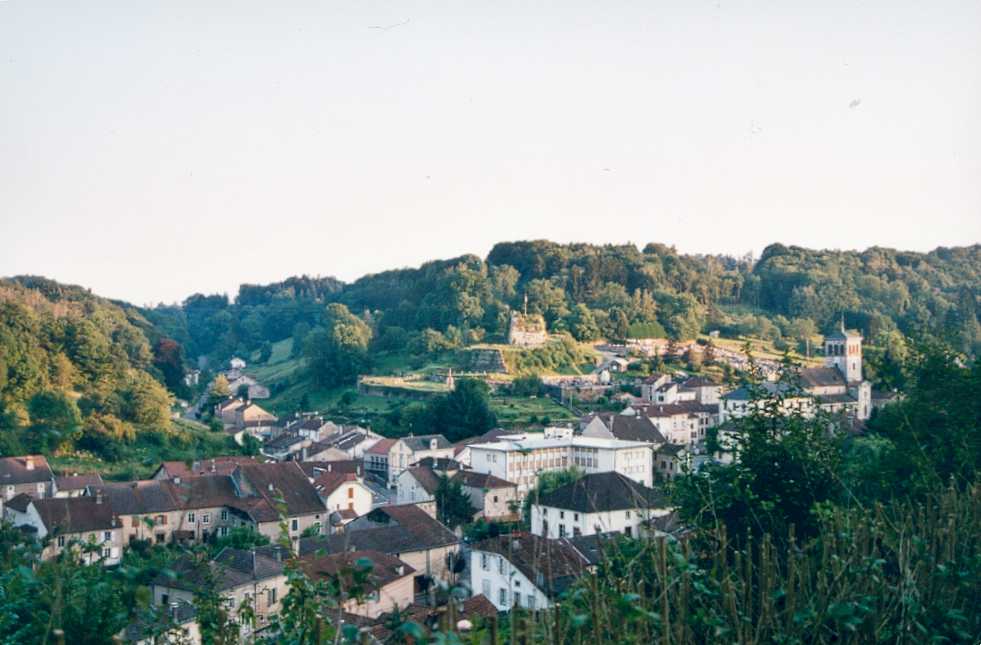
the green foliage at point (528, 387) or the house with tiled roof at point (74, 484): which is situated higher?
the green foliage at point (528, 387)

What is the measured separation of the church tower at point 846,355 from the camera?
118 ft

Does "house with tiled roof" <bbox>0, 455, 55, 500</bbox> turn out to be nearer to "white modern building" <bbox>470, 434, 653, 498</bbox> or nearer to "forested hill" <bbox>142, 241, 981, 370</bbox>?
"white modern building" <bbox>470, 434, 653, 498</bbox>

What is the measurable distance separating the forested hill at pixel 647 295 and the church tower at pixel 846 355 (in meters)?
2.66

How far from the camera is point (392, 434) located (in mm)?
29844

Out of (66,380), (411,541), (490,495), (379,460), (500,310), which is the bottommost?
(379,460)

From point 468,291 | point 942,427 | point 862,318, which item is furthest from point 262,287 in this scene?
point 942,427

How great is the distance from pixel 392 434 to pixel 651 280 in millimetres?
27582

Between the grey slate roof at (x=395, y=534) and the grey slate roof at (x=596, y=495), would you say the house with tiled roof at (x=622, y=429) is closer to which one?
the grey slate roof at (x=596, y=495)

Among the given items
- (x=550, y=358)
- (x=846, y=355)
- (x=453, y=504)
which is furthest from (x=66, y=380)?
(x=846, y=355)

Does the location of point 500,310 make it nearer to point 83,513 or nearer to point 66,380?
point 66,380

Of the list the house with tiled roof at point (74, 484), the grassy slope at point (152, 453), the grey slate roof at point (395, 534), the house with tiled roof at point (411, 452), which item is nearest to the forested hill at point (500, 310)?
the grassy slope at point (152, 453)

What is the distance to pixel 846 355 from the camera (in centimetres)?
3616

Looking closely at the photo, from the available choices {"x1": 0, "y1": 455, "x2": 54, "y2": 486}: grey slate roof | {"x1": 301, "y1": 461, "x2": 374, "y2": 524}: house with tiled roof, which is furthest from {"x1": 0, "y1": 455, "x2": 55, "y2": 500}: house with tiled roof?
{"x1": 301, "y1": 461, "x2": 374, "y2": 524}: house with tiled roof

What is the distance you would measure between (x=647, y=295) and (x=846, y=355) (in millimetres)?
14694
